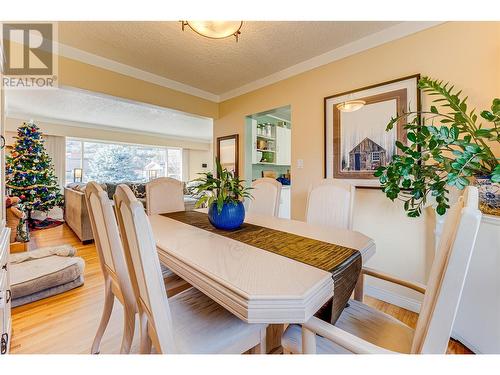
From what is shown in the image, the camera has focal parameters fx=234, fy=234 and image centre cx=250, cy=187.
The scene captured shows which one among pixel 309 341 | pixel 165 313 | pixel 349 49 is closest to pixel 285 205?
pixel 349 49

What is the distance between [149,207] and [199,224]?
809mm

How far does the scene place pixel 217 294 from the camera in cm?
79

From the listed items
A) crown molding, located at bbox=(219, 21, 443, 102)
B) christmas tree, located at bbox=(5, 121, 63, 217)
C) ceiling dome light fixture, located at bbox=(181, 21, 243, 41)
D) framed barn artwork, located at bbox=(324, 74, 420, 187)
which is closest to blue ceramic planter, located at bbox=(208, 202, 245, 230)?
ceiling dome light fixture, located at bbox=(181, 21, 243, 41)

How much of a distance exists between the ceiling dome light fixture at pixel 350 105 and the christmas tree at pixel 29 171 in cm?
575

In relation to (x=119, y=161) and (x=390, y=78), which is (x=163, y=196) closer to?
(x=390, y=78)

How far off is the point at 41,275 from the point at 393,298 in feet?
10.3

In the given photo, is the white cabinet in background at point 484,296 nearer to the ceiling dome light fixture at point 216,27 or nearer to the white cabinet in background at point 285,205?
the ceiling dome light fixture at point 216,27

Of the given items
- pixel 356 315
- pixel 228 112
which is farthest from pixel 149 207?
pixel 228 112

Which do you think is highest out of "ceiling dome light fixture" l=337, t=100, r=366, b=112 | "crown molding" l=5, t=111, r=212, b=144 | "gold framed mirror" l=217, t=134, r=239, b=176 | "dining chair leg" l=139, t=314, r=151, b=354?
"crown molding" l=5, t=111, r=212, b=144

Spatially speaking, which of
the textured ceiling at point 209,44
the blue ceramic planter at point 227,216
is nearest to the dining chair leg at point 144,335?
the blue ceramic planter at point 227,216

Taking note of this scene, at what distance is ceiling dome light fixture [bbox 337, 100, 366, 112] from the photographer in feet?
7.45

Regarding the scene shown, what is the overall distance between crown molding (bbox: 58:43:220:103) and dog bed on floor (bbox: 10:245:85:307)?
211 centimetres

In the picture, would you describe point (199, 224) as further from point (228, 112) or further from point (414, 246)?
point (228, 112)

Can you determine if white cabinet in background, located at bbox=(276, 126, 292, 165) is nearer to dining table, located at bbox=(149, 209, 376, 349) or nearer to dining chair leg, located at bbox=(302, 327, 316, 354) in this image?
dining table, located at bbox=(149, 209, 376, 349)
